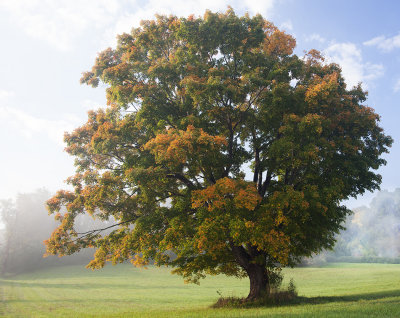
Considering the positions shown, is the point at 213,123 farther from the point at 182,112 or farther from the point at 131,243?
the point at 131,243

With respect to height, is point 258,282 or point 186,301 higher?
point 258,282

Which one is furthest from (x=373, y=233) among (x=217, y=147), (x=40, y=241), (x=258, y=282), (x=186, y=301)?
(x=217, y=147)

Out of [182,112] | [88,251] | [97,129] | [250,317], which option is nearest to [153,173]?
[182,112]

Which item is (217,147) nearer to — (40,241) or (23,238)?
(23,238)

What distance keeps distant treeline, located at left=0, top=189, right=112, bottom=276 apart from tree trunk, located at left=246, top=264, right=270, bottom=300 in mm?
70548

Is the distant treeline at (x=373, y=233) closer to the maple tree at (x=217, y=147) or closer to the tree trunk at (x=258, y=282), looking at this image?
the tree trunk at (x=258, y=282)

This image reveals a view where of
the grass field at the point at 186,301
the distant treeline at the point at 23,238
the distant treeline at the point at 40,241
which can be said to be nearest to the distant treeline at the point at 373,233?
the distant treeline at the point at 40,241

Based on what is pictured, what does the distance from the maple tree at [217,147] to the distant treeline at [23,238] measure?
221 feet

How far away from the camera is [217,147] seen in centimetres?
1459

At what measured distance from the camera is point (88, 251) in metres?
87.5

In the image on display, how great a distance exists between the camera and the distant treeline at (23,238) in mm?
73688

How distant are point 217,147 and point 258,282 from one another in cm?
902

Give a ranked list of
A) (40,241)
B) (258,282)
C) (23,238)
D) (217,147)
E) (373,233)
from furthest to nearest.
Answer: (373,233), (40,241), (23,238), (258,282), (217,147)

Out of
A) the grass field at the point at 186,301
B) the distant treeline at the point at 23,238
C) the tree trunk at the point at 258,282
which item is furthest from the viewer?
the distant treeline at the point at 23,238
